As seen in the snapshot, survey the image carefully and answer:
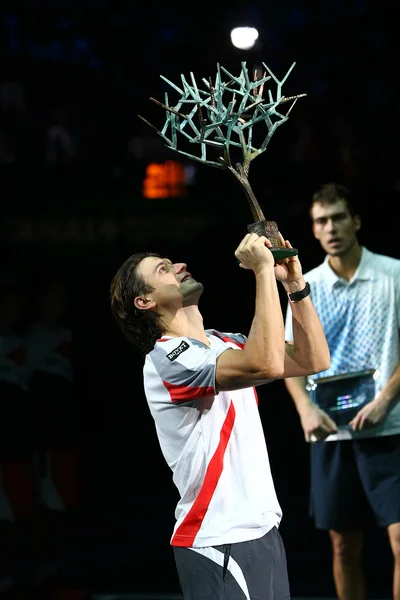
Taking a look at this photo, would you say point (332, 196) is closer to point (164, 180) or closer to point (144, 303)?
point (144, 303)

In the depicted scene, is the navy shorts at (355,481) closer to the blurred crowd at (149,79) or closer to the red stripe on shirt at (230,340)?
the red stripe on shirt at (230,340)

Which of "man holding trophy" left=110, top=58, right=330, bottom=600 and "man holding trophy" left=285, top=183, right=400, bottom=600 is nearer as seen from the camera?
"man holding trophy" left=110, top=58, right=330, bottom=600

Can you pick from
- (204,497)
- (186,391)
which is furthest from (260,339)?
(204,497)

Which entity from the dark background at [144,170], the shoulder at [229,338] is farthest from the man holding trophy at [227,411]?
the dark background at [144,170]

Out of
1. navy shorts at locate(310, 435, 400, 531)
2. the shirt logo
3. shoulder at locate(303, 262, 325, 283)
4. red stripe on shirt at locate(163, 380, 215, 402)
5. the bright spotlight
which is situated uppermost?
the bright spotlight

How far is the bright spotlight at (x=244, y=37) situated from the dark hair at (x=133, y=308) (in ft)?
9.99

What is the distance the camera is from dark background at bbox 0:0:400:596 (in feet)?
21.1

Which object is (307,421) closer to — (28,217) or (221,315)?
(221,315)

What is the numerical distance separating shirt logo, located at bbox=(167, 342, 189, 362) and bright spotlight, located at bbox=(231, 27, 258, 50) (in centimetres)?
334

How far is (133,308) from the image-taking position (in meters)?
2.78

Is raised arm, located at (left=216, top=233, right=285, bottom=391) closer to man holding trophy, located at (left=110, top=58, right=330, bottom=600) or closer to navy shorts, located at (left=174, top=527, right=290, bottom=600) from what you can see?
man holding trophy, located at (left=110, top=58, right=330, bottom=600)

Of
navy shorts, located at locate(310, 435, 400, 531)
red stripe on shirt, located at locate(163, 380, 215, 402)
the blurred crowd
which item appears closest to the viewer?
red stripe on shirt, located at locate(163, 380, 215, 402)

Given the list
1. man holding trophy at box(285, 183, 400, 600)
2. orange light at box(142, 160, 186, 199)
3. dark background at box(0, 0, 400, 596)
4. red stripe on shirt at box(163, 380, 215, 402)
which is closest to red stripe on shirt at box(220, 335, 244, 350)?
red stripe on shirt at box(163, 380, 215, 402)

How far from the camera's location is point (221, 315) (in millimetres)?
6523
